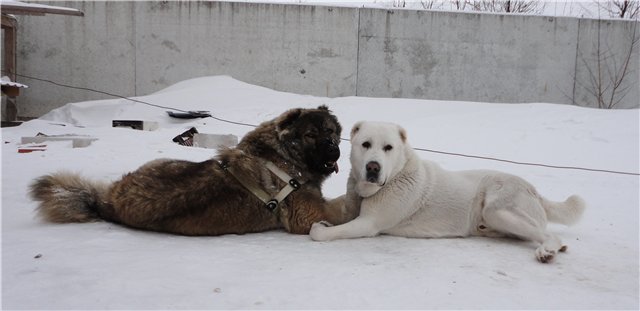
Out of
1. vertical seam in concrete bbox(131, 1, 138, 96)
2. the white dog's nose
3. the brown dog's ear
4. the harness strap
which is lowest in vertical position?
the harness strap

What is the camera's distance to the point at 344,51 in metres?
15.2

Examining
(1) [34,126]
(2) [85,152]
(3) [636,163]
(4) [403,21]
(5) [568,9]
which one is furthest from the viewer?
(5) [568,9]

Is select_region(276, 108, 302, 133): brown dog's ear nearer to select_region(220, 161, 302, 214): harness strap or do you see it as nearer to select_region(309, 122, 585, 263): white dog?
select_region(220, 161, 302, 214): harness strap

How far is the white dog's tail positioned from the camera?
3.42 metres

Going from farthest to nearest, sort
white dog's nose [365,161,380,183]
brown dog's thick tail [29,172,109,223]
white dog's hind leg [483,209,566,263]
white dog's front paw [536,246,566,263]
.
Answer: brown dog's thick tail [29,172,109,223]
white dog's nose [365,161,380,183]
white dog's hind leg [483,209,566,263]
white dog's front paw [536,246,566,263]

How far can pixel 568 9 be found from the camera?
27375 millimetres

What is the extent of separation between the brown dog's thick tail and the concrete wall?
12.2m

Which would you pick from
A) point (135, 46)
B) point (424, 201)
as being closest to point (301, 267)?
point (424, 201)

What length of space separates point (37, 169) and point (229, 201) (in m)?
3.39

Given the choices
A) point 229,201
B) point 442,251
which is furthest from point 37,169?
point 442,251

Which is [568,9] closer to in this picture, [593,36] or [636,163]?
[593,36]

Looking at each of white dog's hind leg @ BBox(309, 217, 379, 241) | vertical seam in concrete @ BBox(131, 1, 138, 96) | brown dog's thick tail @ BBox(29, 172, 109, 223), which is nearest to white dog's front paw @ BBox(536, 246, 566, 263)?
white dog's hind leg @ BBox(309, 217, 379, 241)

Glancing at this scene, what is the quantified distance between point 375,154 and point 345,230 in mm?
572

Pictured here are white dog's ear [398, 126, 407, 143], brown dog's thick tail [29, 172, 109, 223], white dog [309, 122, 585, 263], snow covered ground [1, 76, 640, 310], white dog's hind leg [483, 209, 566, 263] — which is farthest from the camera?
white dog's ear [398, 126, 407, 143]
